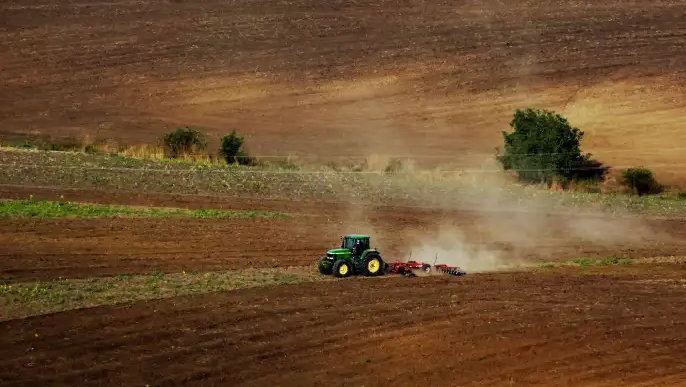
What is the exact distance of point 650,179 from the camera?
2037 inches

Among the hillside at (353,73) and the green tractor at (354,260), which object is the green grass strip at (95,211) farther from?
the hillside at (353,73)

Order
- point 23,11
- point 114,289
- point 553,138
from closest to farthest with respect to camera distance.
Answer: point 114,289 → point 553,138 → point 23,11

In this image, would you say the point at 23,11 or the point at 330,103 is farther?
the point at 23,11

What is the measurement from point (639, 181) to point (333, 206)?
16616 mm

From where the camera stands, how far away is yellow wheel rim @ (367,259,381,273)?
97.0 ft

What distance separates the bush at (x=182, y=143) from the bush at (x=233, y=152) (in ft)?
3.83

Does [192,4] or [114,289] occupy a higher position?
[192,4]

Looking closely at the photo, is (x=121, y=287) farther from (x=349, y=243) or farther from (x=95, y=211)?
(x=95, y=211)

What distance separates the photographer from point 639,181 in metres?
51.4

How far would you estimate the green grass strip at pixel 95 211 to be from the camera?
1426 inches

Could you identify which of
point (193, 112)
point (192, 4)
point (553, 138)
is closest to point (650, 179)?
point (553, 138)

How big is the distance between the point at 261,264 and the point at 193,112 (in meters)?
30.3

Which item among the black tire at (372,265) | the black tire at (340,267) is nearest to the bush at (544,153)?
the black tire at (372,265)

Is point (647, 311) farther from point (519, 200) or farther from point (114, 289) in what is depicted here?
point (519, 200)
